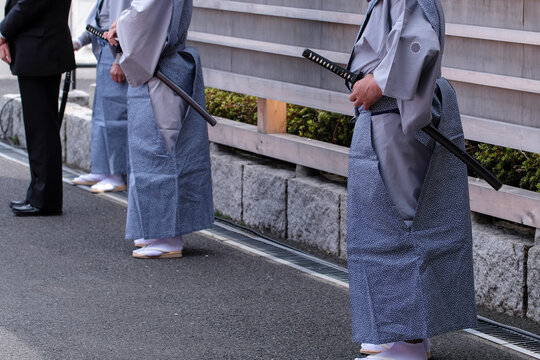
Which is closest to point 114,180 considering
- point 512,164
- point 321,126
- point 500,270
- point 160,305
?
point 321,126

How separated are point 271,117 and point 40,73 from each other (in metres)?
1.62

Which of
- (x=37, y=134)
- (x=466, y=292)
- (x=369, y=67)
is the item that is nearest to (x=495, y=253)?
(x=466, y=292)

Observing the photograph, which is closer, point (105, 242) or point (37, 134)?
point (105, 242)

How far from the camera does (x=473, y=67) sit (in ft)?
17.4

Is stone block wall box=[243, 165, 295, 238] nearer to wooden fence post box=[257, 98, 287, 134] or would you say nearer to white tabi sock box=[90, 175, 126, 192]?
wooden fence post box=[257, 98, 287, 134]

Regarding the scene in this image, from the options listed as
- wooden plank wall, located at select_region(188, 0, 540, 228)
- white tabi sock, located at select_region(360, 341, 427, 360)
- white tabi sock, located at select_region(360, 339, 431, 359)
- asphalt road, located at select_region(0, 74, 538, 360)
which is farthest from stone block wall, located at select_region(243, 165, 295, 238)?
white tabi sock, located at select_region(360, 341, 427, 360)

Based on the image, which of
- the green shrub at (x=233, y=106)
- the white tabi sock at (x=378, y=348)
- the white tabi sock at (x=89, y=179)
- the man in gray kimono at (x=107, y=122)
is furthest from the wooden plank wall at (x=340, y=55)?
the white tabi sock at (x=89, y=179)

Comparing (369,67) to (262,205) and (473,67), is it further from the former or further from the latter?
(262,205)

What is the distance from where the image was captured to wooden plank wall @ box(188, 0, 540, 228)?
502 centimetres

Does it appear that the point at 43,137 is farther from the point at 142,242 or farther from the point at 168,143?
the point at 168,143

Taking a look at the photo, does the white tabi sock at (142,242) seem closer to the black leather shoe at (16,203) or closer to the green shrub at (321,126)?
the black leather shoe at (16,203)

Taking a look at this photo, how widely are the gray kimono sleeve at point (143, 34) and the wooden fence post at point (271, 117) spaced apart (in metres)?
1.34

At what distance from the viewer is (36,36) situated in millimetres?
6875

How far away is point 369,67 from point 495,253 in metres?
1.47
